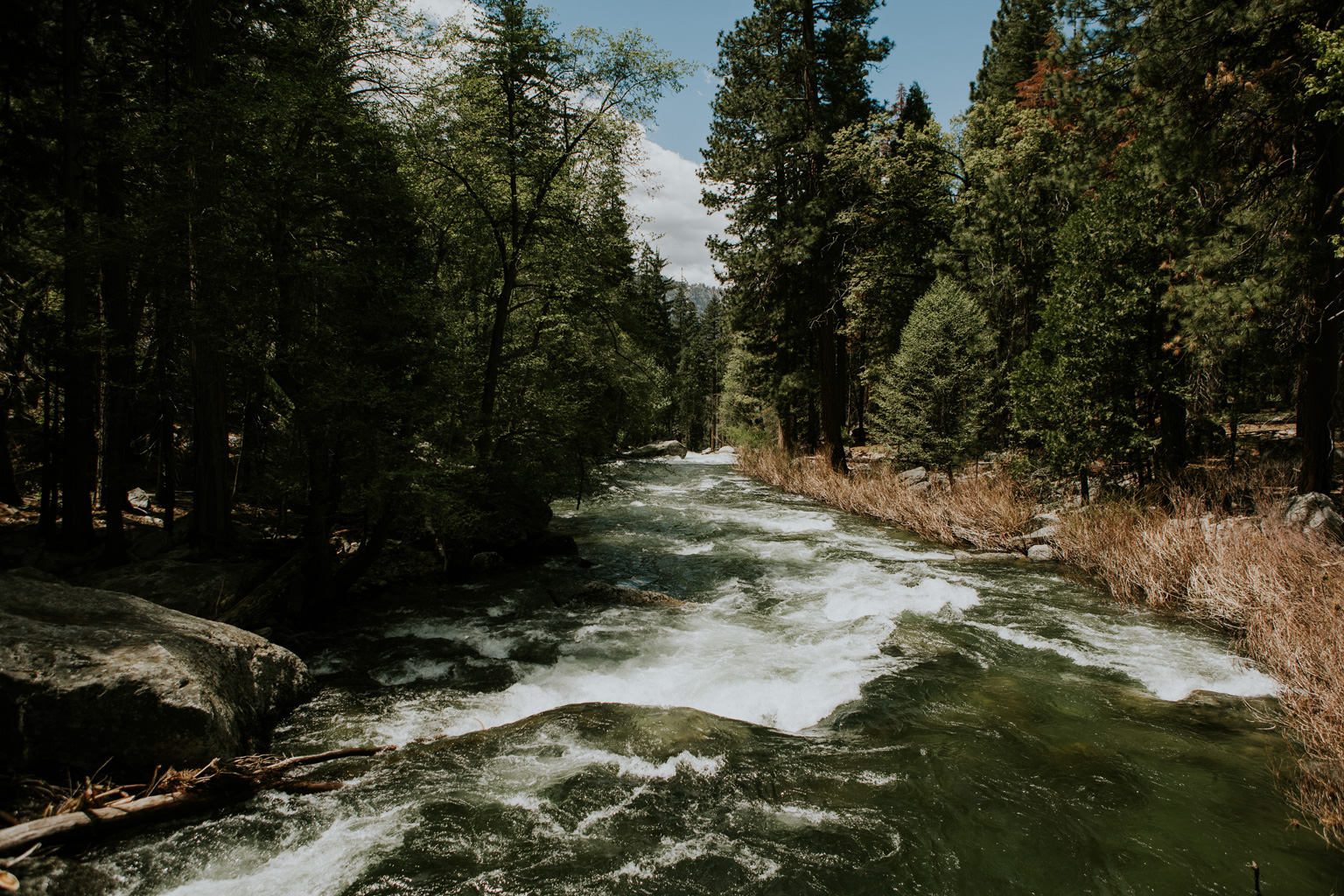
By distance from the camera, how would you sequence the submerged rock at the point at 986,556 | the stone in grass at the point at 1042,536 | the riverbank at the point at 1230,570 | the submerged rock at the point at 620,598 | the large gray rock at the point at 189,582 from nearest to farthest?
the riverbank at the point at 1230,570 → the large gray rock at the point at 189,582 → the submerged rock at the point at 620,598 → the stone in grass at the point at 1042,536 → the submerged rock at the point at 986,556

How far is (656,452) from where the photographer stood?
4503 centimetres

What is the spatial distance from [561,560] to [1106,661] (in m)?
8.79

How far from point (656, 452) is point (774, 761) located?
4012 cm

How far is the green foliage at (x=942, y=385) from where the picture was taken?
1565cm

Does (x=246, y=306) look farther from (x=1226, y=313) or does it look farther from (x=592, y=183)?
(x=1226, y=313)

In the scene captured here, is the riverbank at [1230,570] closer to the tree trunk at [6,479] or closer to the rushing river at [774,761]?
the rushing river at [774,761]

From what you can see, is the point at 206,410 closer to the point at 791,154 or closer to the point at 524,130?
the point at 524,130

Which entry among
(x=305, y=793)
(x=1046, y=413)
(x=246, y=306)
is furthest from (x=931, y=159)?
(x=305, y=793)

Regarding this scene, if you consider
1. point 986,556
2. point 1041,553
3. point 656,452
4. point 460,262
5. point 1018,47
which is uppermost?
point 1018,47

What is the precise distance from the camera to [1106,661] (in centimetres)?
682

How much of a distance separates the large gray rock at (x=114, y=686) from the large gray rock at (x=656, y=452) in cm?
3689

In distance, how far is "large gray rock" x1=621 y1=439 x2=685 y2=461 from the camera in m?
43.5

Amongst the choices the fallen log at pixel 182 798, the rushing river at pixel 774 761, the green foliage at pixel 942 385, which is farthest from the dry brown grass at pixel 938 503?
the fallen log at pixel 182 798

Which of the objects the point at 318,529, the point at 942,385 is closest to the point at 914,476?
the point at 942,385
